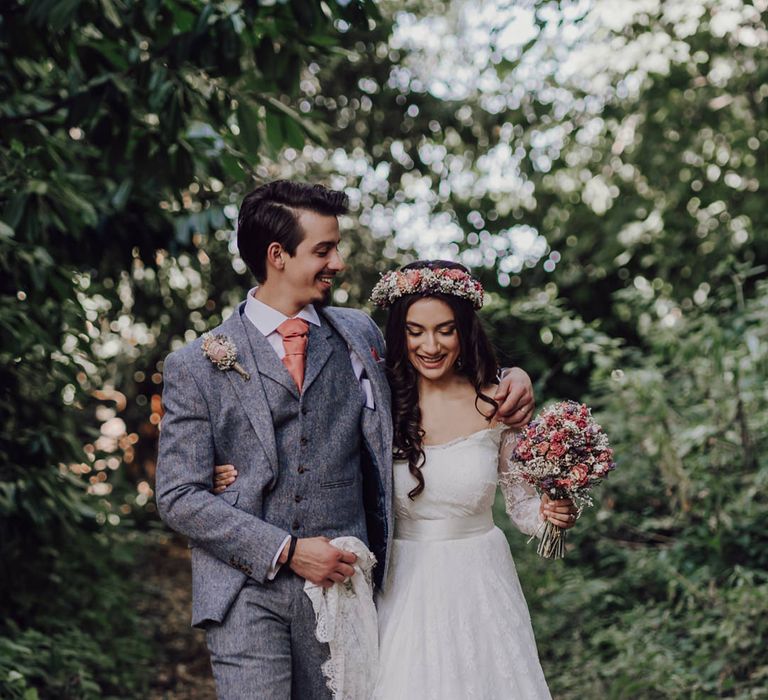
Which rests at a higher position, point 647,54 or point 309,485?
point 647,54

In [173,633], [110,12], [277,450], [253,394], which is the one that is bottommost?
[277,450]

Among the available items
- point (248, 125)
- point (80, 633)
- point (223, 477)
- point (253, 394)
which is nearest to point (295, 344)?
point (253, 394)

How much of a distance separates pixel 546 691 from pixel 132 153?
103 inches

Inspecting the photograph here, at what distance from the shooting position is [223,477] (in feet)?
9.84

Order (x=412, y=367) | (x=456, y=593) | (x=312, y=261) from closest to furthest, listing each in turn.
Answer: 1. (x=312, y=261)
2. (x=456, y=593)
3. (x=412, y=367)

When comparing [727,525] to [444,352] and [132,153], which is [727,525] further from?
[132,153]

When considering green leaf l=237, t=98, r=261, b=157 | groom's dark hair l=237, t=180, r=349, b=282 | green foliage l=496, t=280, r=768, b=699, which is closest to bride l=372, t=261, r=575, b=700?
groom's dark hair l=237, t=180, r=349, b=282

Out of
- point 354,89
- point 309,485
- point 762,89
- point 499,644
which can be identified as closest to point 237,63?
point 309,485

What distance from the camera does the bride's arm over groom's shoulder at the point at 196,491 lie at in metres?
2.89

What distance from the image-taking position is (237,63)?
384cm

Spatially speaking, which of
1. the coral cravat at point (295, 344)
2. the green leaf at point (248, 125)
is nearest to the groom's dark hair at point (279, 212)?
the coral cravat at point (295, 344)

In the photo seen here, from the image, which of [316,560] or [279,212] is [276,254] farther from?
[316,560]

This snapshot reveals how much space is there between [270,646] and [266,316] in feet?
3.12

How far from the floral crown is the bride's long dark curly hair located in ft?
0.06
